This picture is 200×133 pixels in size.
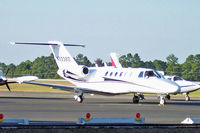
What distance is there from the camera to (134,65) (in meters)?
122

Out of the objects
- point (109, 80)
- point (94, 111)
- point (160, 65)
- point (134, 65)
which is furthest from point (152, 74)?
point (160, 65)

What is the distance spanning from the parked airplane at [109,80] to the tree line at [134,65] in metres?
79.2

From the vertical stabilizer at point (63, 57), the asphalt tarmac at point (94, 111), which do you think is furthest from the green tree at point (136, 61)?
the asphalt tarmac at point (94, 111)

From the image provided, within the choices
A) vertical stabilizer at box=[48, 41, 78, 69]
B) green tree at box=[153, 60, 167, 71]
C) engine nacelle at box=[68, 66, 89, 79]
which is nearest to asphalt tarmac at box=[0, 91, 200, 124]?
engine nacelle at box=[68, 66, 89, 79]

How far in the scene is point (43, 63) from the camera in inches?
5896

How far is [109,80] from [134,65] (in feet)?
296

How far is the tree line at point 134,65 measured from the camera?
121 metres

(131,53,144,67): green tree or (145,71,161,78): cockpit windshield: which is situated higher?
(131,53,144,67): green tree

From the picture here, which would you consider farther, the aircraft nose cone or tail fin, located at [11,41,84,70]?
tail fin, located at [11,41,84,70]

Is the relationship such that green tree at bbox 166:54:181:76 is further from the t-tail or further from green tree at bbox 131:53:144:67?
the t-tail

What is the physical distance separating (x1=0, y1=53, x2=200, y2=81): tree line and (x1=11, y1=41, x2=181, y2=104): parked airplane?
7918cm

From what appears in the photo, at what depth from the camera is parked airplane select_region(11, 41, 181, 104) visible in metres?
29.6

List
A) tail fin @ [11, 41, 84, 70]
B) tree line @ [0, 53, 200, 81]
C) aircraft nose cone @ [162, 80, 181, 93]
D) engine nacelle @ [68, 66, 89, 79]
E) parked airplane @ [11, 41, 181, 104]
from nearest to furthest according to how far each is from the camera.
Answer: aircraft nose cone @ [162, 80, 181, 93] < parked airplane @ [11, 41, 181, 104] < engine nacelle @ [68, 66, 89, 79] < tail fin @ [11, 41, 84, 70] < tree line @ [0, 53, 200, 81]

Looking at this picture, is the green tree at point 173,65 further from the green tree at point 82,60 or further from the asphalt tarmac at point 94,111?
the asphalt tarmac at point 94,111
